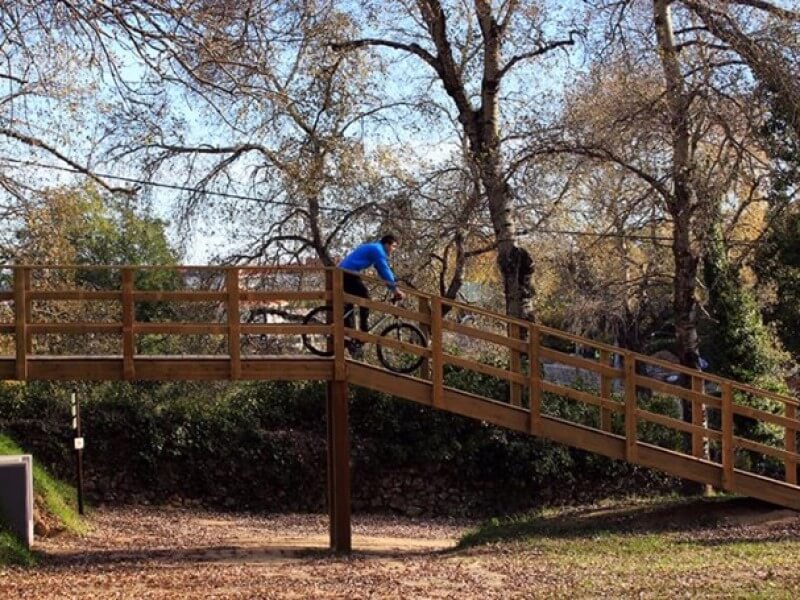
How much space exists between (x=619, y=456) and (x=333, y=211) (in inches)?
371

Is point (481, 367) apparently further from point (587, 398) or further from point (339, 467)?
point (339, 467)

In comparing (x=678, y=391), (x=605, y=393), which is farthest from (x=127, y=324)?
(x=678, y=391)

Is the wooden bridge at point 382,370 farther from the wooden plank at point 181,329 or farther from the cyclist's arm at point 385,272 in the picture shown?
the cyclist's arm at point 385,272

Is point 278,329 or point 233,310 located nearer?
point 233,310

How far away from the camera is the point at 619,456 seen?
503 inches

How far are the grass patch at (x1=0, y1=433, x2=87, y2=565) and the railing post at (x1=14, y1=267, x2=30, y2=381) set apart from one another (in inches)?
69.3

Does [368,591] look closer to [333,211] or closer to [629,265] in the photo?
[333,211]

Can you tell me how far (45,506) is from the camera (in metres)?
15.0

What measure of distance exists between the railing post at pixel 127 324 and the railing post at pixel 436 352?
10.8 feet

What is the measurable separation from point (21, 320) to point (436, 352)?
4568 mm

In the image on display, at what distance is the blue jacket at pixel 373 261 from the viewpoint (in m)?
11.9

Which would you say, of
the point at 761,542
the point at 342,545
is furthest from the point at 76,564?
the point at 761,542

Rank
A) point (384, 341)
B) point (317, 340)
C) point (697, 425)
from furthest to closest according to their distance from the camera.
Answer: point (317, 340) → point (697, 425) → point (384, 341)

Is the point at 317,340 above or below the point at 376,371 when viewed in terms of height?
above
